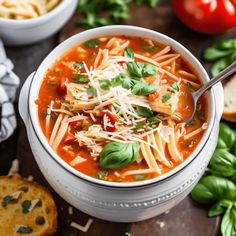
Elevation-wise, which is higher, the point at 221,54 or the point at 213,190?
the point at 221,54

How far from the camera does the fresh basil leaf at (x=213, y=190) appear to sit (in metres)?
3.28

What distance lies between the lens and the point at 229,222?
3.24 m

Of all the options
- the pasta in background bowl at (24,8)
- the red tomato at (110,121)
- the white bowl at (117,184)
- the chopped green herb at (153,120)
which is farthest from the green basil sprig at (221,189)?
the pasta in background bowl at (24,8)

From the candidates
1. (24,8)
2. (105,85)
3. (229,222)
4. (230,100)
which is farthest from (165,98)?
(24,8)

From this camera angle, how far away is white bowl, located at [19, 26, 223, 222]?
2672mm

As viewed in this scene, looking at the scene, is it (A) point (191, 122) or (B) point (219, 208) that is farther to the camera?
(B) point (219, 208)

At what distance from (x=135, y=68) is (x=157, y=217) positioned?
895 millimetres

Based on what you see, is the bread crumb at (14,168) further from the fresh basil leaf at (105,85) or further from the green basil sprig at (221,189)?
the green basil sprig at (221,189)

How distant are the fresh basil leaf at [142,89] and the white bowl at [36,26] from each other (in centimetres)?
112

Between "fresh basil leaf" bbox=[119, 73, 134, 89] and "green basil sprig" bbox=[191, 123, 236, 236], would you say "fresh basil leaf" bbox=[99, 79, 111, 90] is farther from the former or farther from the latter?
"green basil sprig" bbox=[191, 123, 236, 236]

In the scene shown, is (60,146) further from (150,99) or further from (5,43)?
(5,43)

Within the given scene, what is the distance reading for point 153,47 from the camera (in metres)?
3.13

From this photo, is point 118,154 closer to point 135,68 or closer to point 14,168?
point 135,68

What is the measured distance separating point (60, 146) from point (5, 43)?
1321 mm
